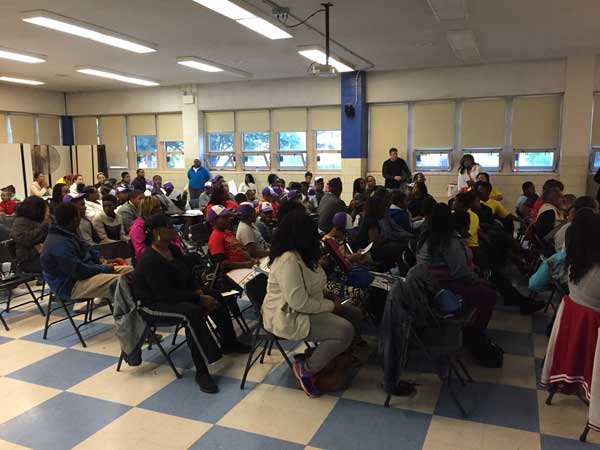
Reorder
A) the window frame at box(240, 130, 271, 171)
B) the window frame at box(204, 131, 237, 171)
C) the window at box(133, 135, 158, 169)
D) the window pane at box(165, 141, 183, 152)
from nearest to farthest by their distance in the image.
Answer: the window frame at box(240, 130, 271, 171) → the window frame at box(204, 131, 237, 171) → the window pane at box(165, 141, 183, 152) → the window at box(133, 135, 158, 169)

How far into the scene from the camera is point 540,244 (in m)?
4.57

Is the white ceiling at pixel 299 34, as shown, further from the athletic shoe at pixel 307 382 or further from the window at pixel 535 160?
the athletic shoe at pixel 307 382

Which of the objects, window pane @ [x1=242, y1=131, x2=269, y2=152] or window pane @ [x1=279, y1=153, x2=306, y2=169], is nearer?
window pane @ [x1=279, y1=153, x2=306, y2=169]

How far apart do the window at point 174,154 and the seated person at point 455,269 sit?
10.3m

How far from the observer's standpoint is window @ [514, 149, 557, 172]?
9305mm

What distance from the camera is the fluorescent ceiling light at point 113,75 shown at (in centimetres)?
933

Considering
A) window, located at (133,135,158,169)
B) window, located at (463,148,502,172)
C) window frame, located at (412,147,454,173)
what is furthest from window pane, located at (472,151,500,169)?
window, located at (133,135,158,169)

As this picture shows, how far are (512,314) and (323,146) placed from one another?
744cm

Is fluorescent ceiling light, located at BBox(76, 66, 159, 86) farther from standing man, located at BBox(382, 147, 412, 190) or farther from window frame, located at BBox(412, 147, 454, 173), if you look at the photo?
window frame, located at BBox(412, 147, 454, 173)

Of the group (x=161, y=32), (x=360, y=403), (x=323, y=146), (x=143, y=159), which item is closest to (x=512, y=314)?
(x=360, y=403)

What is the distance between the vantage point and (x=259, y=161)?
1186cm

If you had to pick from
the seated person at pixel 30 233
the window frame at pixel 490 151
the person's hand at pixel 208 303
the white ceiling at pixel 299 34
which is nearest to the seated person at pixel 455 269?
the person's hand at pixel 208 303

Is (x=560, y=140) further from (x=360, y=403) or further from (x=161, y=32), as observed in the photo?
(x=360, y=403)

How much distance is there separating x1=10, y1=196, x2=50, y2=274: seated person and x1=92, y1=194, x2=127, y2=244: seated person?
70 cm
